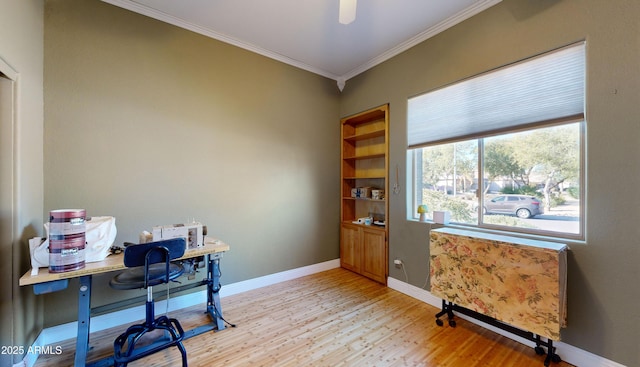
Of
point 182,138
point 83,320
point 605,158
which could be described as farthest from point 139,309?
point 605,158

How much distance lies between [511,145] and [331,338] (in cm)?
252

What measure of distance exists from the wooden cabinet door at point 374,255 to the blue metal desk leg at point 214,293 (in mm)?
2090

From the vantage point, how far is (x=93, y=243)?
1.91 metres

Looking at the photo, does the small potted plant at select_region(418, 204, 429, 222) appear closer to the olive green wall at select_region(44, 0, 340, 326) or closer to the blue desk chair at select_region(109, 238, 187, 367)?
the olive green wall at select_region(44, 0, 340, 326)

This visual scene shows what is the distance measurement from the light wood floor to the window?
3.60ft

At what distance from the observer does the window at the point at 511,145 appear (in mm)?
2012

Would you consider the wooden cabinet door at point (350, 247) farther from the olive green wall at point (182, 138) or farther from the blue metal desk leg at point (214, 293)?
the blue metal desk leg at point (214, 293)

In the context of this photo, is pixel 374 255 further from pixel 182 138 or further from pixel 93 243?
pixel 93 243

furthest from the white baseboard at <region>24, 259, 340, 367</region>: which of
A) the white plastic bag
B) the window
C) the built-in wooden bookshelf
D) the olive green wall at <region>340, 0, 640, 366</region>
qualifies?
the olive green wall at <region>340, 0, 640, 366</region>

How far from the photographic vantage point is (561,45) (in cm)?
199

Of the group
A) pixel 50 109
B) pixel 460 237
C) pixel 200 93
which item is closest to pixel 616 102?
pixel 460 237

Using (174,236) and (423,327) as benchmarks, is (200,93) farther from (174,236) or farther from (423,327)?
(423,327)

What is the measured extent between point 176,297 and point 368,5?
12.3ft

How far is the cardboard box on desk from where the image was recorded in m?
2.16
